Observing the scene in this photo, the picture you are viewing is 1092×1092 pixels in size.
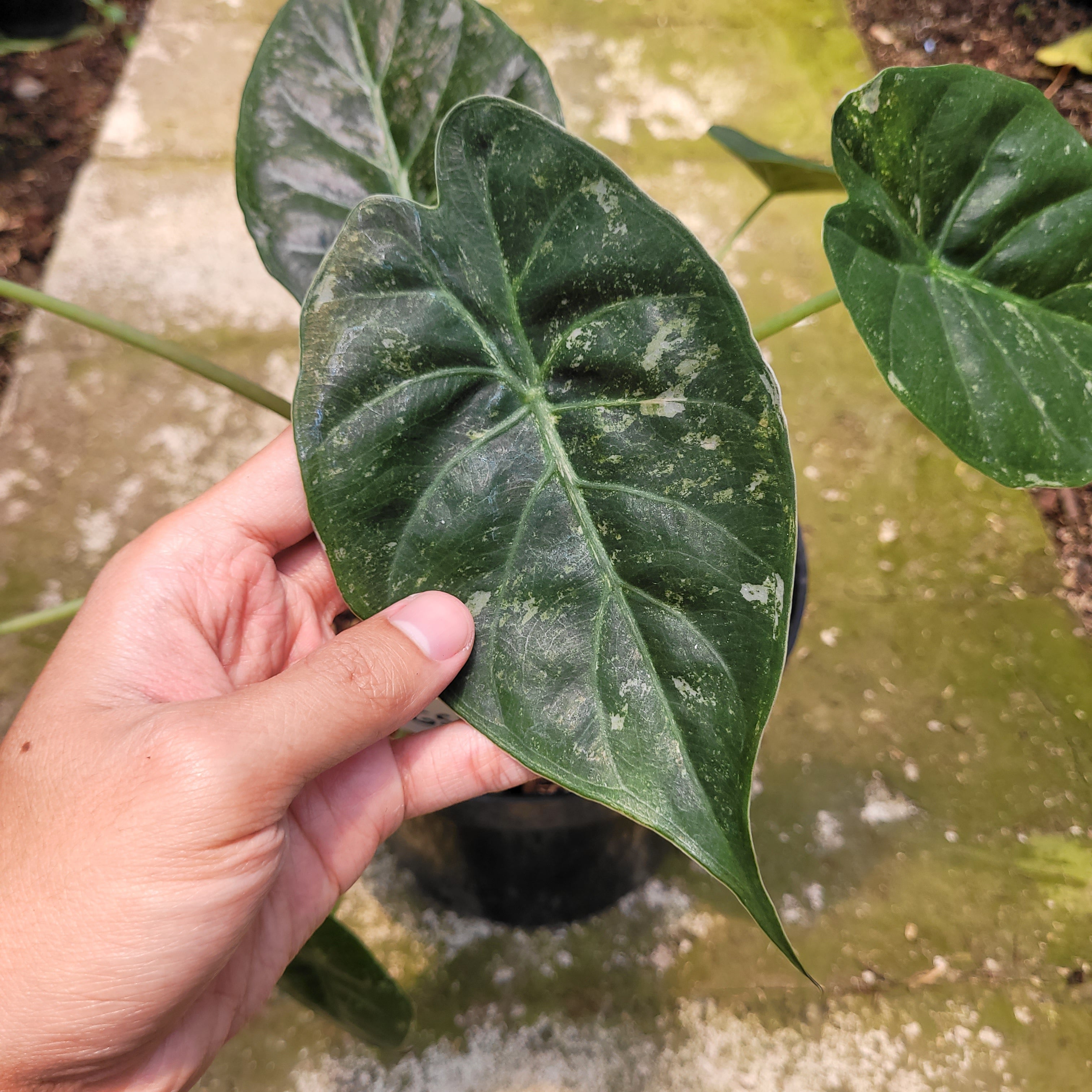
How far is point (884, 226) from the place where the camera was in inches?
25.9

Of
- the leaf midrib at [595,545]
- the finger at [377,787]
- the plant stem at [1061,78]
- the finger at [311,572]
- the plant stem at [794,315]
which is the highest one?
the plant stem at [1061,78]

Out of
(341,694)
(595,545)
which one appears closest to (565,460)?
(595,545)

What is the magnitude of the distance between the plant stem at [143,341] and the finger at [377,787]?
0.33 metres

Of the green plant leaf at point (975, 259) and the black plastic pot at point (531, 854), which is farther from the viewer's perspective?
the black plastic pot at point (531, 854)

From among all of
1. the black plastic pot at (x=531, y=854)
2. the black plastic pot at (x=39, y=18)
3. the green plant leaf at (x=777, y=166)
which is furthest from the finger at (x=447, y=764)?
the black plastic pot at (x=39, y=18)

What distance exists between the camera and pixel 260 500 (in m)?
0.78

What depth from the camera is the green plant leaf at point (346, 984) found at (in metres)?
0.86

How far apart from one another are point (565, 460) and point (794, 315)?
1.12 feet

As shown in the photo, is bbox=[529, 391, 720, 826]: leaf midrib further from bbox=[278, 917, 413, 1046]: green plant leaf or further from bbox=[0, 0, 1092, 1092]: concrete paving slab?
bbox=[0, 0, 1092, 1092]: concrete paving slab

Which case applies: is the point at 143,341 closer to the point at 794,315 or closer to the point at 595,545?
the point at 595,545

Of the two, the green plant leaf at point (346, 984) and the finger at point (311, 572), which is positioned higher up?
the finger at point (311, 572)

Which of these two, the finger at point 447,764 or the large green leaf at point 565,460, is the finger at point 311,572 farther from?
the large green leaf at point 565,460

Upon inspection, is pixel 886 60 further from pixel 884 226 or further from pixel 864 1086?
pixel 864 1086

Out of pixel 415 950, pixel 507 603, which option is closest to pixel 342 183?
pixel 507 603
